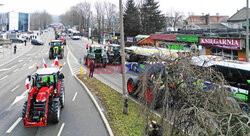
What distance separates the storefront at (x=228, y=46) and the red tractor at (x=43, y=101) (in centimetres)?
1671

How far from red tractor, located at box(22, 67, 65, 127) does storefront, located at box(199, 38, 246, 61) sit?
54.8 feet

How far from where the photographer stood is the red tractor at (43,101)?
30.1 feet

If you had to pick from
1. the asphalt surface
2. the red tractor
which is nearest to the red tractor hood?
the red tractor

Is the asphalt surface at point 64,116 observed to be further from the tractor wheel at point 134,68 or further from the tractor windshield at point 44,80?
the tractor wheel at point 134,68

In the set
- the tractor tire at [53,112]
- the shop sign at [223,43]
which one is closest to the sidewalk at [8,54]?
the tractor tire at [53,112]

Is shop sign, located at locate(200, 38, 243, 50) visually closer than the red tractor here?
No

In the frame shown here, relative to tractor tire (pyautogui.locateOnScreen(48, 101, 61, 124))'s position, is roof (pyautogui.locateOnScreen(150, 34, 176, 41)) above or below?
above

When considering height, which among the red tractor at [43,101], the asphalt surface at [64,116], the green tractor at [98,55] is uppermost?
the green tractor at [98,55]

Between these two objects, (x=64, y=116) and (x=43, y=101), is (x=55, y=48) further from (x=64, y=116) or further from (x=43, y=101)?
(x=43, y=101)

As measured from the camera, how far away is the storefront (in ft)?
74.7

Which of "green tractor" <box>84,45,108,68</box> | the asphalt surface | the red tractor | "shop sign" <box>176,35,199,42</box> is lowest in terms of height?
the asphalt surface

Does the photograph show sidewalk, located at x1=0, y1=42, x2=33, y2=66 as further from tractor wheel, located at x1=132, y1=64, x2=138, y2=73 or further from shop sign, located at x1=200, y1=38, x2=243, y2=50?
shop sign, located at x1=200, y1=38, x2=243, y2=50

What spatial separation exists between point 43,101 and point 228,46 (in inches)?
851

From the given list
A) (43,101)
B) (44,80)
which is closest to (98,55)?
(44,80)
